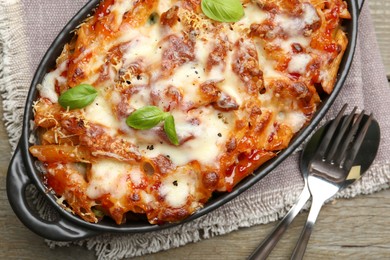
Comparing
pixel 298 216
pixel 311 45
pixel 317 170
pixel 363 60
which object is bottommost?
pixel 298 216

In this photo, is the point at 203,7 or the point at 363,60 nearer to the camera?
the point at 203,7

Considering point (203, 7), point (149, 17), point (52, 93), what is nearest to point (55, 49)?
point (52, 93)

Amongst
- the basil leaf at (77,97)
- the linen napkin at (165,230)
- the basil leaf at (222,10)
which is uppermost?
the basil leaf at (222,10)

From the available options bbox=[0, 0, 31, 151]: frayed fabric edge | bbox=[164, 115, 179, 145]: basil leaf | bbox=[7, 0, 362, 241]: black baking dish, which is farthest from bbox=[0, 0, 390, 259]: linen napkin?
bbox=[164, 115, 179, 145]: basil leaf

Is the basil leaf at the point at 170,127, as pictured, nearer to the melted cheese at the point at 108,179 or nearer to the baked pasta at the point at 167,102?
the baked pasta at the point at 167,102

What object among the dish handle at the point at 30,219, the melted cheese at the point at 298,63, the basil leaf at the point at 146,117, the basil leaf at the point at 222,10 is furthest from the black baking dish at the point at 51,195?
the basil leaf at the point at 222,10

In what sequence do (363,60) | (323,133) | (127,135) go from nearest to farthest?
(127,135) → (323,133) → (363,60)

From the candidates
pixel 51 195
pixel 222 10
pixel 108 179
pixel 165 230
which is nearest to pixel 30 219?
pixel 51 195

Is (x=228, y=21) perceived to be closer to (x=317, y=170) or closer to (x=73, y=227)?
(x=317, y=170)

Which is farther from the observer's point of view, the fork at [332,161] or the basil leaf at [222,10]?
the fork at [332,161]
